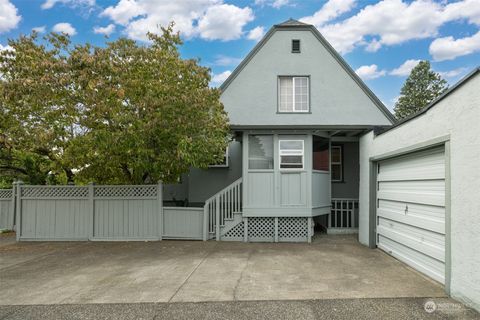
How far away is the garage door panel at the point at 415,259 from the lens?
4970 mm

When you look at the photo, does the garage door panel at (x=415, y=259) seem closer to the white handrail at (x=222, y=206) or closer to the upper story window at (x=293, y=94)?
the white handrail at (x=222, y=206)

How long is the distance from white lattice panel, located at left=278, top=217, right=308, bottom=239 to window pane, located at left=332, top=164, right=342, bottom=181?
3.51 m

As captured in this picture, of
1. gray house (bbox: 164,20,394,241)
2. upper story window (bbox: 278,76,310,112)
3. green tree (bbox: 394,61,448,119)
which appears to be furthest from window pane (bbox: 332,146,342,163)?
green tree (bbox: 394,61,448,119)

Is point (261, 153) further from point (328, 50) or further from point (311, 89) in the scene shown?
point (328, 50)

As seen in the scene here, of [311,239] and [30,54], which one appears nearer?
[30,54]

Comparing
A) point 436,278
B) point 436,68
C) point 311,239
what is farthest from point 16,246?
point 436,68

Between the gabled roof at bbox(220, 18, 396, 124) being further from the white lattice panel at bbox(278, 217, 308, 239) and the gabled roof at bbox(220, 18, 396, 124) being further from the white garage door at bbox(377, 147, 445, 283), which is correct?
the white lattice panel at bbox(278, 217, 308, 239)

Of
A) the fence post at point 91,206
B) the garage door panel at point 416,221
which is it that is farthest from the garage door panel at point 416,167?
the fence post at point 91,206

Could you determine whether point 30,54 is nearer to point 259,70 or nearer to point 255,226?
point 259,70

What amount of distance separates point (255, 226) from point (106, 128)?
16.9 feet

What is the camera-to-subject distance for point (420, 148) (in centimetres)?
538

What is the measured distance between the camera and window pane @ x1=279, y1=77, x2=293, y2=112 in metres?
10.5

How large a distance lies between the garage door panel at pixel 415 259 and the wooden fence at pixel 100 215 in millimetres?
5256

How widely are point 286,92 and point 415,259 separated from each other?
6921 millimetres
